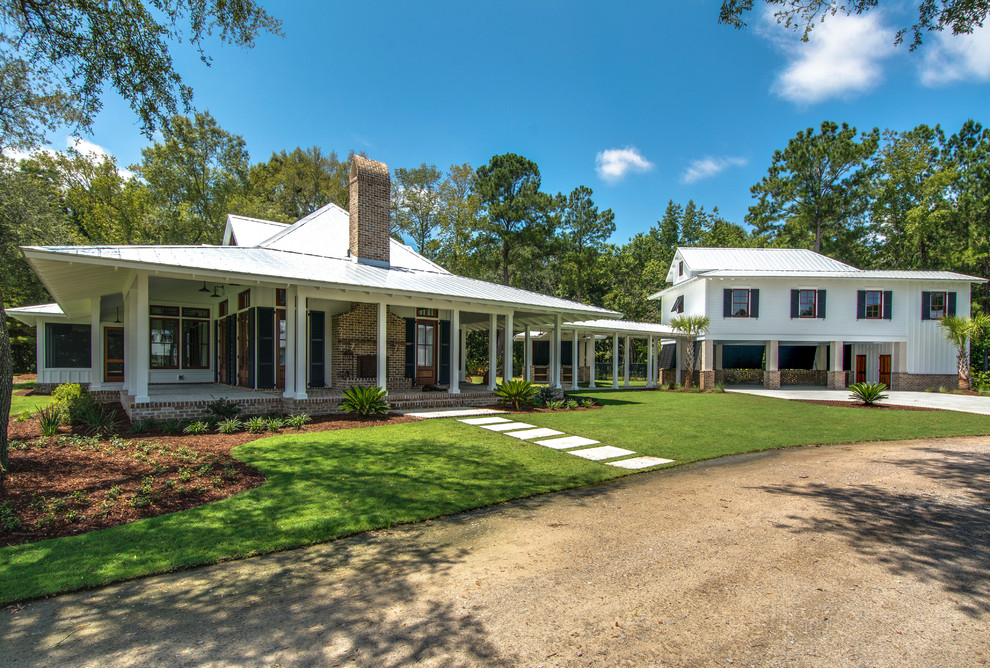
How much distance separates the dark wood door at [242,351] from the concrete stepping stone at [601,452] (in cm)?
922

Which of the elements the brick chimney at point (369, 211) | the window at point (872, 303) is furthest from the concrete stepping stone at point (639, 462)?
the window at point (872, 303)

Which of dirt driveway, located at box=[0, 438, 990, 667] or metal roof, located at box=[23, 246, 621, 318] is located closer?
dirt driveway, located at box=[0, 438, 990, 667]

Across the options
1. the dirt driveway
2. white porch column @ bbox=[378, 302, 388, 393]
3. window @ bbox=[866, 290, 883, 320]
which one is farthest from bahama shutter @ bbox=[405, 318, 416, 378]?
window @ bbox=[866, 290, 883, 320]

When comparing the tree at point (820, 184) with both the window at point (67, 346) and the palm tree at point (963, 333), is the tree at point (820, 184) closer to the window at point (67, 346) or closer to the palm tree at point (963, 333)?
the palm tree at point (963, 333)

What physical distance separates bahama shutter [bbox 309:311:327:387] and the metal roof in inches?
57.0

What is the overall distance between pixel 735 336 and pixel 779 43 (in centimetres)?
1657

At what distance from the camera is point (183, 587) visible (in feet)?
10.8

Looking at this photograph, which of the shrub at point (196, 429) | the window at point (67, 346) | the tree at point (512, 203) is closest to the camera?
the shrub at point (196, 429)

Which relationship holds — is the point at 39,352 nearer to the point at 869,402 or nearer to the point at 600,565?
the point at 600,565

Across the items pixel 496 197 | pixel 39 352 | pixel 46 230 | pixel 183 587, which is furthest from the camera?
pixel 496 197

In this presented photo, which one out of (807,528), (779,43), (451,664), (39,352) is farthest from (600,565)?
(39,352)

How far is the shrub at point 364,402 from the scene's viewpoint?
1043 cm

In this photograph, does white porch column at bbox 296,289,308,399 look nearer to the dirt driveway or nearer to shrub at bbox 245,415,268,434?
shrub at bbox 245,415,268,434

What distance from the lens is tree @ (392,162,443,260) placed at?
1334 inches
